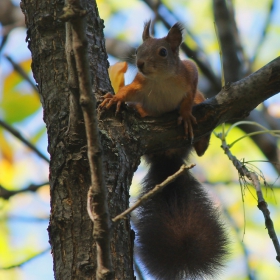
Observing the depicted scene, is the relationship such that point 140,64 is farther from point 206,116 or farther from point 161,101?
point 206,116

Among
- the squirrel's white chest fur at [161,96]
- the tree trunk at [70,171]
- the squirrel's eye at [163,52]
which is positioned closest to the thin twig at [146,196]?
the tree trunk at [70,171]

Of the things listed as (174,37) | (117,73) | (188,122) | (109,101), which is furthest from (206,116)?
(174,37)

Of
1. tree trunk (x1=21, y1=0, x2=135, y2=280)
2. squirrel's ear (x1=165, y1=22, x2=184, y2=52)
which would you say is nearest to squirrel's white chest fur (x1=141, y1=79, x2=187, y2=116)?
squirrel's ear (x1=165, y1=22, x2=184, y2=52)

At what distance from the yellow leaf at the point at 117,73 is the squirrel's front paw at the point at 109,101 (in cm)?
52

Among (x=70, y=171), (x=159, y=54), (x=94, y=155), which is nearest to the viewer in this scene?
(x=94, y=155)

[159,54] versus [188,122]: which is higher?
[159,54]

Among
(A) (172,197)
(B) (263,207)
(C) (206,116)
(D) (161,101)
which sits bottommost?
(B) (263,207)

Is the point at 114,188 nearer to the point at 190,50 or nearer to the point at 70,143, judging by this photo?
the point at 70,143

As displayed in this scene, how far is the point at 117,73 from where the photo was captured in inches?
105

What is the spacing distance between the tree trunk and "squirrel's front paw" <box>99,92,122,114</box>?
47 millimetres

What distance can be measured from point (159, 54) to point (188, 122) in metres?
0.73

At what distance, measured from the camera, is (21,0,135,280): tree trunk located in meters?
1.72

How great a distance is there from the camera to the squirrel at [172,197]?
2221 millimetres

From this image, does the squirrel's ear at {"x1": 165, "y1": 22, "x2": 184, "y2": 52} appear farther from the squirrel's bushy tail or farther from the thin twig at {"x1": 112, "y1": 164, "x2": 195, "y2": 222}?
the thin twig at {"x1": 112, "y1": 164, "x2": 195, "y2": 222}
